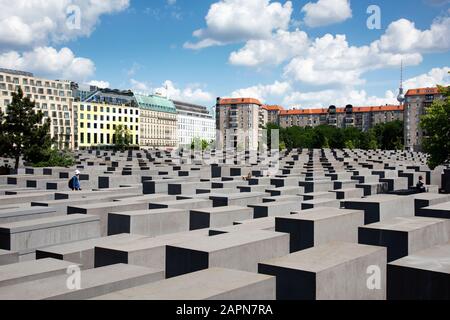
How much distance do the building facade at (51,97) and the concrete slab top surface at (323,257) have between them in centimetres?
9519

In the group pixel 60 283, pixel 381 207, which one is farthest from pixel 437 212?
pixel 60 283

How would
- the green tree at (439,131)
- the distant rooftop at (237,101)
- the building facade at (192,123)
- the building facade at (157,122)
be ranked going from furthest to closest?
the building facade at (192,123), the distant rooftop at (237,101), the building facade at (157,122), the green tree at (439,131)

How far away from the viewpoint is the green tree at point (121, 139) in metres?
100

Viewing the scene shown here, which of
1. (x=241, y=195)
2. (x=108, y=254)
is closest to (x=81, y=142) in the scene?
(x=241, y=195)

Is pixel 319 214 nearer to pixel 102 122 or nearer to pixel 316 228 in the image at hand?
pixel 316 228

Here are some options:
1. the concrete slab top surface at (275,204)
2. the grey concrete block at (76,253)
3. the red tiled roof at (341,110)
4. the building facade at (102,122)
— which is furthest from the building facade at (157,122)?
the grey concrete block at (76,253)

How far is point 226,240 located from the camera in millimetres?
8727

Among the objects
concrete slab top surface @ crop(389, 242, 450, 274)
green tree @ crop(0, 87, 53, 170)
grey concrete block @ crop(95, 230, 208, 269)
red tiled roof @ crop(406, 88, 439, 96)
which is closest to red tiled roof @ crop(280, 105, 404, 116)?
red tiled roof @ crop(406, 88, 439, 96)

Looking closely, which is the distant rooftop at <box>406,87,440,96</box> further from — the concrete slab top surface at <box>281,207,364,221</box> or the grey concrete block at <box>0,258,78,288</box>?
the grey concrete block at <box>0,258,78,288</box>

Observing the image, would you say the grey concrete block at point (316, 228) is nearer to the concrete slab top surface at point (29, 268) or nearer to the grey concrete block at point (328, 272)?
the grey concrete block at point (328, 272)

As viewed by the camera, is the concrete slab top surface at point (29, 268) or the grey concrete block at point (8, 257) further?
the grey concrete block at point (8, 257)

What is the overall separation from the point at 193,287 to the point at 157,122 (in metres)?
132

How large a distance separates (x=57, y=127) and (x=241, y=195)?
306 feet
